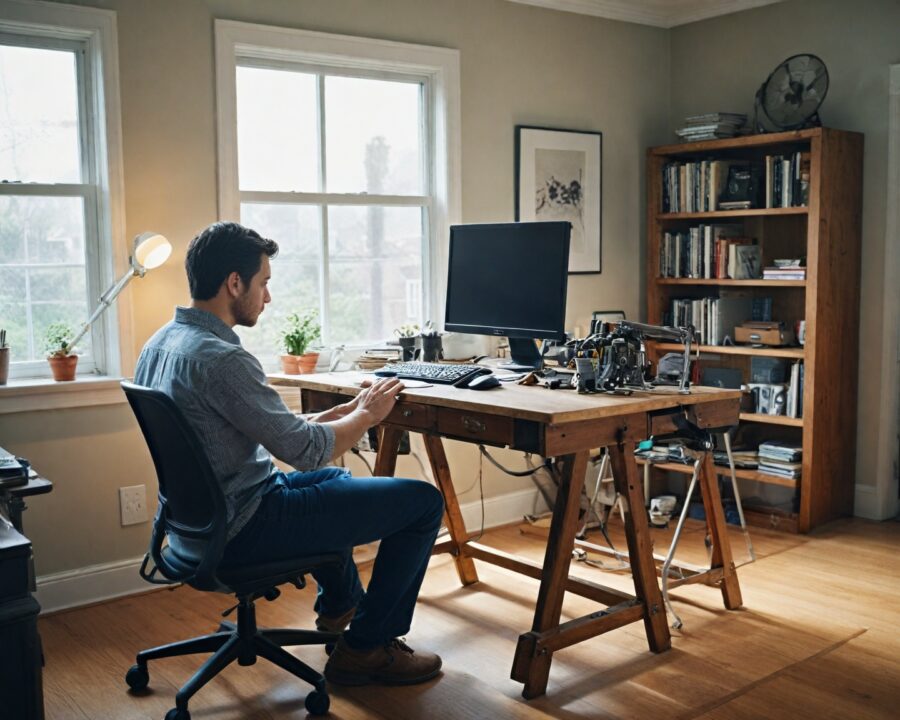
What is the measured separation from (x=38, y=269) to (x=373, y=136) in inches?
61.3

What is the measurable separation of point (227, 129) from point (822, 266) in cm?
266

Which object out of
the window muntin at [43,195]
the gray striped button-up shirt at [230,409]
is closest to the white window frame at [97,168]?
the window muntin at [43,195]

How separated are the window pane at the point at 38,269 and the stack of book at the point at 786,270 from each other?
10.1 ft

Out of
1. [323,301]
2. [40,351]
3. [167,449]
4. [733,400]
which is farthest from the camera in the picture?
[323,301]

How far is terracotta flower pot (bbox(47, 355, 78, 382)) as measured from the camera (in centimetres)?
359

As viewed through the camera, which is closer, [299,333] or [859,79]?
[299,333]

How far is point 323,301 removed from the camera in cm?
434

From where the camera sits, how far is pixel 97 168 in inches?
146

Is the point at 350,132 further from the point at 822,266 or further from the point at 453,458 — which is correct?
the point at 822,266

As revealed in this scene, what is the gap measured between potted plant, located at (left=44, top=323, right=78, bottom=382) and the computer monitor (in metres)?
1.40

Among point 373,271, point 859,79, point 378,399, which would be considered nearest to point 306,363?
point 373,271

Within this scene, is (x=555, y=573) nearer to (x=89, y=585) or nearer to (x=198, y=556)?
(x=198, y=556)

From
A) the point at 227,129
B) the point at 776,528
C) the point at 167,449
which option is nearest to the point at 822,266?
the point at 776,528

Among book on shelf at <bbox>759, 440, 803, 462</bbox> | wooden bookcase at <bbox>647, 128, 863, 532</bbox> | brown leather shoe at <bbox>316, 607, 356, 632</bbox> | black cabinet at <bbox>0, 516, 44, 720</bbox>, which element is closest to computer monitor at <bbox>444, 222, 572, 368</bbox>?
brown leather shoe at <bbox>316, 607, 356, 632</bbox>
